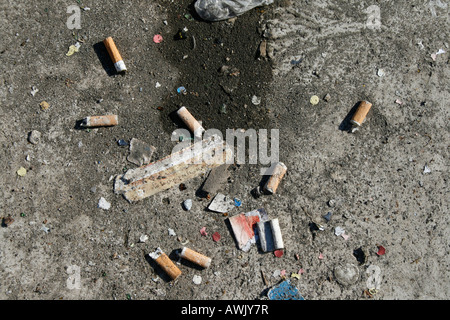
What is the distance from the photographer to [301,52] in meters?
3.73

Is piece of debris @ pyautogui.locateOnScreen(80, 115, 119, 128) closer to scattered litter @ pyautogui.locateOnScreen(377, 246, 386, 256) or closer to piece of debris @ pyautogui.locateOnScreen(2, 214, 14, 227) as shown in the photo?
piece of debris @ pyautogui.locateOnScreen(2, 214, 14, 227)

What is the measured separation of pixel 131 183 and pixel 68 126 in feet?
2.83

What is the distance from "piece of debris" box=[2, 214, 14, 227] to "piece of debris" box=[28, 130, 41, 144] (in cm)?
74

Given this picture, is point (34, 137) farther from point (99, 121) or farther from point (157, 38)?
point (157, 38)

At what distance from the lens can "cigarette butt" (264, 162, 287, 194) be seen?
3.47 metres

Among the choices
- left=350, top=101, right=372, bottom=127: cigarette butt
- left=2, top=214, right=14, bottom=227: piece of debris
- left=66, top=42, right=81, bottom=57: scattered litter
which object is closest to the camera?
left=2, top=214, right=14, bottom=227: piece of debris

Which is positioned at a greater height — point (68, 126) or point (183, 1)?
point (183, 1)

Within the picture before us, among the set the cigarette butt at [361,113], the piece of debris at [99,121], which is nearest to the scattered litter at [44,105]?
the piece of debris at [99,121]

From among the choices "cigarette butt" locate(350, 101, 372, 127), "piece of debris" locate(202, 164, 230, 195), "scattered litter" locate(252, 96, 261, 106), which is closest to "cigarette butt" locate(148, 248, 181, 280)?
"piece of debris" locate(202, 164, 230, 195)

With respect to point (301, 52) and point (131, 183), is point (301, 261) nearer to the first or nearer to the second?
point (131, 183)

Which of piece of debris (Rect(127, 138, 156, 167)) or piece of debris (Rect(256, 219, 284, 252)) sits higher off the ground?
piece of debris (Rect(127, 138, 156, 167))
